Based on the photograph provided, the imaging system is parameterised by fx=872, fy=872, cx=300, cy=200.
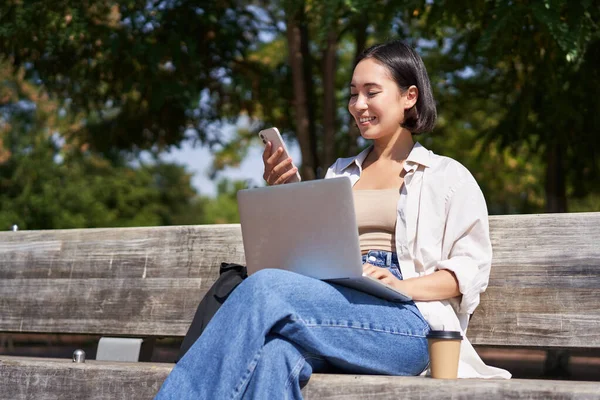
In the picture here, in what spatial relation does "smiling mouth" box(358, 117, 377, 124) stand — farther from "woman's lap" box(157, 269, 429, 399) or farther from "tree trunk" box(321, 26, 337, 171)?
"tree trunk" box(321, 26, 337, 171)

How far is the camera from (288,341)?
2.60 m

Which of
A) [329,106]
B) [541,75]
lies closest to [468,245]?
[541,75]

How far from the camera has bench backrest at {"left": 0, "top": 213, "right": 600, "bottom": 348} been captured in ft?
10.3

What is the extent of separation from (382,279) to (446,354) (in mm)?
439

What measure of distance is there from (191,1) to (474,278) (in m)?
4.03

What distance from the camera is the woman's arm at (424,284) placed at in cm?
290

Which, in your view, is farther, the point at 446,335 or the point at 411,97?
the point at 411,97

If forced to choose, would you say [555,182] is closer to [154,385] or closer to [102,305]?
[102,305]

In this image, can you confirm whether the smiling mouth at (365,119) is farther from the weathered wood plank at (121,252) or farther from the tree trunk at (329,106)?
the tree trunk at (329,106)

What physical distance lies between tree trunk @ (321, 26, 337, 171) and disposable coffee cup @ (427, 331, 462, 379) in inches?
180

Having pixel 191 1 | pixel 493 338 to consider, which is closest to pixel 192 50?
pixel 191 1

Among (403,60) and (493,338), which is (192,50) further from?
(493,338)

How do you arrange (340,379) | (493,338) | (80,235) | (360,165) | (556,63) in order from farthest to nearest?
1. (556,63)
2. (80,235)
3. (360,165)
4. (493,338)
5. (340,379)

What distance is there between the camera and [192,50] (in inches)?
241
